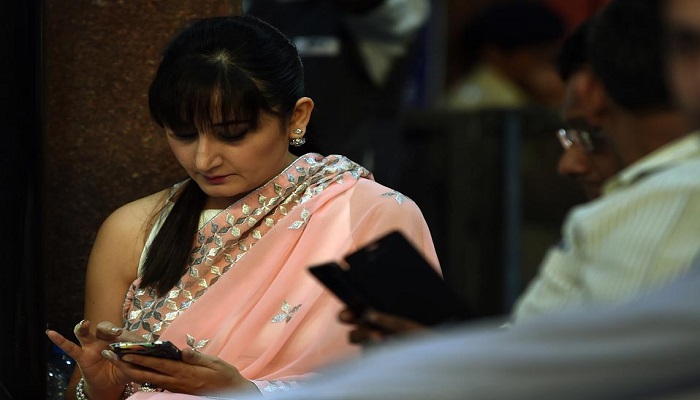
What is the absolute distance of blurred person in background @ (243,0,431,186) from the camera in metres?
7.49

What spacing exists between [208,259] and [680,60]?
1886mm

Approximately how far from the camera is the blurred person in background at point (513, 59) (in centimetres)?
1019

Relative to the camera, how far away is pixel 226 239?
4434 millimetres

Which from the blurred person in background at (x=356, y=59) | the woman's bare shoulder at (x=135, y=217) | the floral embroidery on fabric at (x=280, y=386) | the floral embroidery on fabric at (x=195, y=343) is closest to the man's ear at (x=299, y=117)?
the woman's bare shoulder at (x=135, y=217)

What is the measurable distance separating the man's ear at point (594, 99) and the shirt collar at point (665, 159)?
0.95 feet

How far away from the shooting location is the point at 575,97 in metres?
4.06

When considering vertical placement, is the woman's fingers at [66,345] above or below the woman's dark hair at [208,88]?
below

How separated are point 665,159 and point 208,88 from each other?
67.7 inches

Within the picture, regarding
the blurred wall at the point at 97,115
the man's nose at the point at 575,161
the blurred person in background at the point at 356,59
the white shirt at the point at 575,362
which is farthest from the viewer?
the blurred person in background at the point at 356,59

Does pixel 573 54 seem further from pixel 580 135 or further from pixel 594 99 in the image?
pixel 594 99

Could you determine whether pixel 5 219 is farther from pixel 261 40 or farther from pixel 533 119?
pixel 533 119

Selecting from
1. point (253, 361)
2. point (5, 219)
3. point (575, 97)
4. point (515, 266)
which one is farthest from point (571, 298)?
point (515, 266)

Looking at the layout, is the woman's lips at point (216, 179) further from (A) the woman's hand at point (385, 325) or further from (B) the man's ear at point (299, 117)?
(A) the woman's hand at point (385, 325)

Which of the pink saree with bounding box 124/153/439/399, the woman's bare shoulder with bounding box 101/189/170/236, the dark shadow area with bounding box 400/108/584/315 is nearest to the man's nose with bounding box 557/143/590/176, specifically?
the pink saree with bounding box 124/153/439/399
